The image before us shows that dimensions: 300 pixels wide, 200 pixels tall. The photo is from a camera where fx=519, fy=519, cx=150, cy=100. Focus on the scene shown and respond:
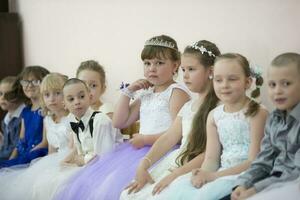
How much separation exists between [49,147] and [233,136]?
142 cm

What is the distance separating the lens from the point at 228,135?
1.97 meters

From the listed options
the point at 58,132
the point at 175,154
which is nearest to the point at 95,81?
the point at 58,132

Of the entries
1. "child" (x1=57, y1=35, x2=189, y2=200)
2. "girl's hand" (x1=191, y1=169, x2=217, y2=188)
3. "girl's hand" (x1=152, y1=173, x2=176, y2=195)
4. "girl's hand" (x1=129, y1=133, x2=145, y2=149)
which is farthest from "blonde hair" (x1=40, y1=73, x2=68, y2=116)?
"girl's hand" (x1=191, y1=169, x2=217, y2=188)

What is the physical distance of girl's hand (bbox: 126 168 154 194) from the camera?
2.09 m

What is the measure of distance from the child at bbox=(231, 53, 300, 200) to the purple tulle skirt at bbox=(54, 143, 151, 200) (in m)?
0.67

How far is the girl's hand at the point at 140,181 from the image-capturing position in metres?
2.09

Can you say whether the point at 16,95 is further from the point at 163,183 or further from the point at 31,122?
the point at 163,183

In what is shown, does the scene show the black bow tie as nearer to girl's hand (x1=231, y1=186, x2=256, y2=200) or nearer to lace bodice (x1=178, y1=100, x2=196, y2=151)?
lace bodice (x1=178, y1=100, x2=196, y2=151)

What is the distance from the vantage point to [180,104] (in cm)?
242

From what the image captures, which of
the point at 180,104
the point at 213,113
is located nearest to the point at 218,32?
the point at 180,104

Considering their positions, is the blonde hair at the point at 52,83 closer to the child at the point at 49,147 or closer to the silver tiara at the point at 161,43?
the child at the point at 49,147

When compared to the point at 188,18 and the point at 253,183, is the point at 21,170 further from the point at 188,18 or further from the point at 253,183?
the point at 253,183

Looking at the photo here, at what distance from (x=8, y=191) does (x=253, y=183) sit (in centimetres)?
153

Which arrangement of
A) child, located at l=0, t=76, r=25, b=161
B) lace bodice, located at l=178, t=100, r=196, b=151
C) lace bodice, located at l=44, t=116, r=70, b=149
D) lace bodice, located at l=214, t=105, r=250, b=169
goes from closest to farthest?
lace bodice, located at l=214, t=105, r=250, b=169, lace bodice, located at l=178, t=100, r=196, b=151, lace bodice, located at l=44, t=116, r=70, b=149, child, located at l=0, t=76, r=25, b=161
